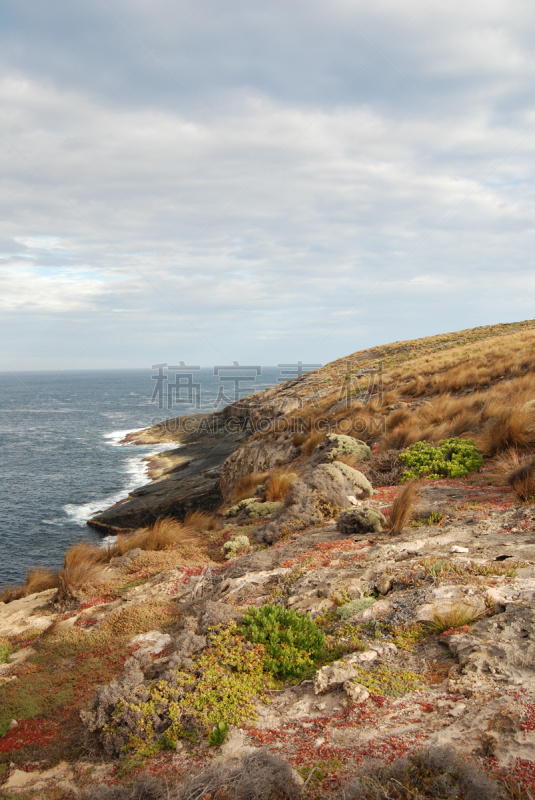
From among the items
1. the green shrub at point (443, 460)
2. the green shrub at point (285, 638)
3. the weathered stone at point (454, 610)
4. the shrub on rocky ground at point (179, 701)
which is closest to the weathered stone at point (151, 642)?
the shrub on rocky ground at point (179, 701)

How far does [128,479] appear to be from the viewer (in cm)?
3619

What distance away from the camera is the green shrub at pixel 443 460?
387 inches

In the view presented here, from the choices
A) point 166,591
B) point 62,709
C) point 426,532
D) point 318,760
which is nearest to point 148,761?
point 318,760

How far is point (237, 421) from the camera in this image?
44469 millimetres

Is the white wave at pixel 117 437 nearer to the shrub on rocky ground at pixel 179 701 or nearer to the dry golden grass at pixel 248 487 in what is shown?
the dry golden grass at pixel 248 487

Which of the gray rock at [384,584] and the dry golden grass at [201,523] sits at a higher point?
the gray rock at [384,584]

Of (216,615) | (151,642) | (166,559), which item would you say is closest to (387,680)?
(216,615)

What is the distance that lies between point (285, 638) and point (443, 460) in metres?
6.98

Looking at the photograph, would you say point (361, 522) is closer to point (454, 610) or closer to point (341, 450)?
point (454, 610)

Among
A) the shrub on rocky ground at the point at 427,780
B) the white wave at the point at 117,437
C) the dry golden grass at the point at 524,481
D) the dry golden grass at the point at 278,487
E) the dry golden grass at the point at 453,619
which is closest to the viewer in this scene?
the shrub on rocky ground at the point at 427,780

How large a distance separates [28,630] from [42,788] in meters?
3.93

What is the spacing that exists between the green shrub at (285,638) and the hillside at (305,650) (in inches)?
0.8

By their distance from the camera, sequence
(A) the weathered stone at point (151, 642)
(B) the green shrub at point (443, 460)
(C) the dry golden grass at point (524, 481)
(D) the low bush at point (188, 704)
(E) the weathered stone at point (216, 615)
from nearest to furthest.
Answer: (D) the low bush at point (188, 704)
(E) the weathered stone at point (216, 615)
(A) the weathered stone at point (151, 642)
(C) the dry golden grass at point (524, 481)
(B) the green shrub at point (443, 460)

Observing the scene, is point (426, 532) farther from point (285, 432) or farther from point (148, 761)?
point (285, 432)
